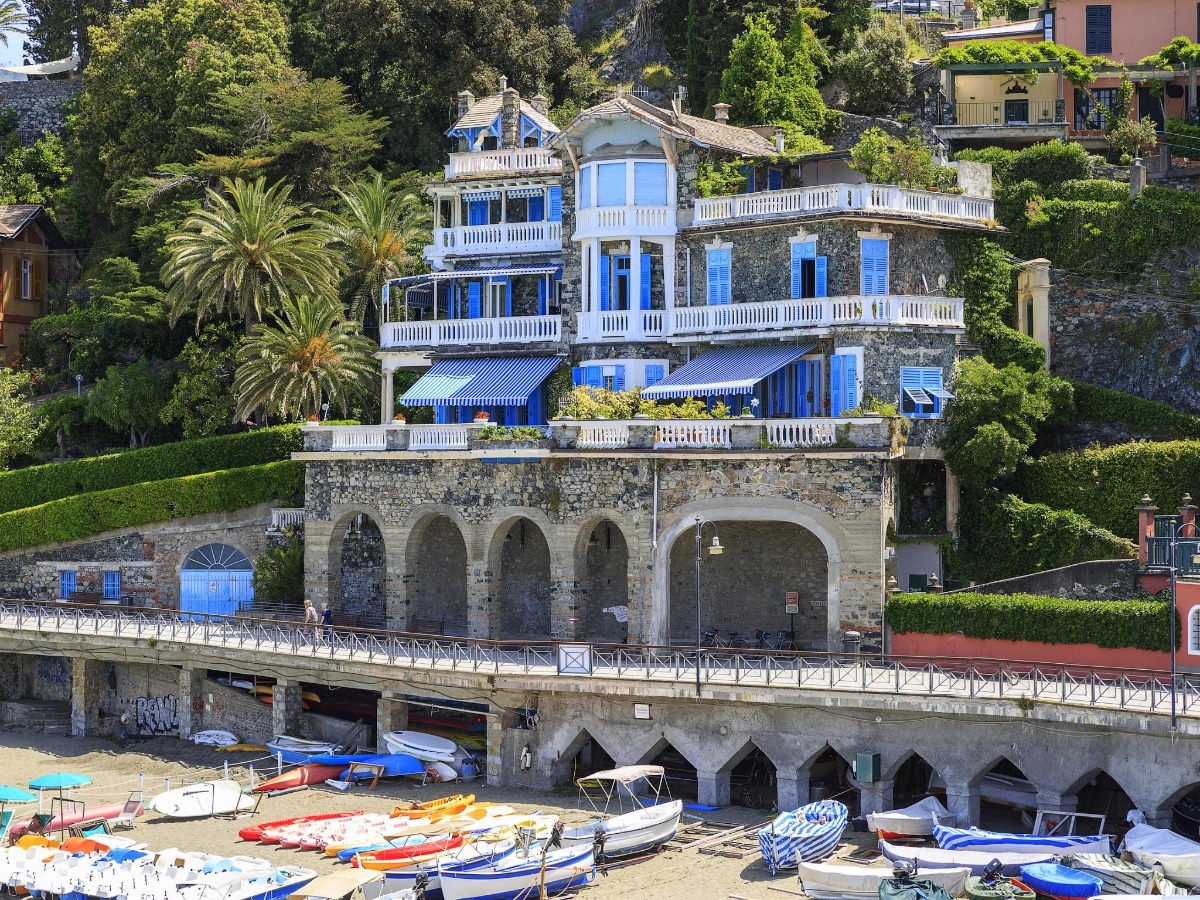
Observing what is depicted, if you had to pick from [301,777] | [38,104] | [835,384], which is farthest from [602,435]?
[38,104]

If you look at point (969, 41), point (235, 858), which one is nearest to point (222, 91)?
point (969, 41)

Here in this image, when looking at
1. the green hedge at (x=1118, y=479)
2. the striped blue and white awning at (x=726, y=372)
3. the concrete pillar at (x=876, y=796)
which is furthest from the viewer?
the striped blue and white awning at (x=726, y=372)

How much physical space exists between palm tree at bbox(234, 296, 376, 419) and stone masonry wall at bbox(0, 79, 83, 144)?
33844 mm

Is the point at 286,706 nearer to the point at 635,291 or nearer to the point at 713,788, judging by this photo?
the point at 713,788

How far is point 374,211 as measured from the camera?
59812 millimetres

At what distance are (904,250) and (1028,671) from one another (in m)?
14.8

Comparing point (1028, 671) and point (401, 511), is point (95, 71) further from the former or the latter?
point (1028, 671)

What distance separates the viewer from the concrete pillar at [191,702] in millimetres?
50781

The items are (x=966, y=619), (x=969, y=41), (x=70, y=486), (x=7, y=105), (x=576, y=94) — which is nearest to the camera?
(x=966, y=619)

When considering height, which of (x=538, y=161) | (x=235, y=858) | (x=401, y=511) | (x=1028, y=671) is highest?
(x=538, y=161)

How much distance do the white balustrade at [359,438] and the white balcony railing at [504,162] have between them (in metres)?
9.87

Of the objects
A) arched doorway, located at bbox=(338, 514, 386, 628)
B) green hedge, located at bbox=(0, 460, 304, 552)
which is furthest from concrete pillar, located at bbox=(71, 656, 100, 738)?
arched doorway, located at bbox=(338, 514, 386, 628)

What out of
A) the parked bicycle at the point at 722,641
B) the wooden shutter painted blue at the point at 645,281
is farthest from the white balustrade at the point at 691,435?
the wooden shutter painted blue at the point at 645,281

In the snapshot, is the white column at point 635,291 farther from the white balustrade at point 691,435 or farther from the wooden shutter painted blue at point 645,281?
the white balustrade at point 691,435
